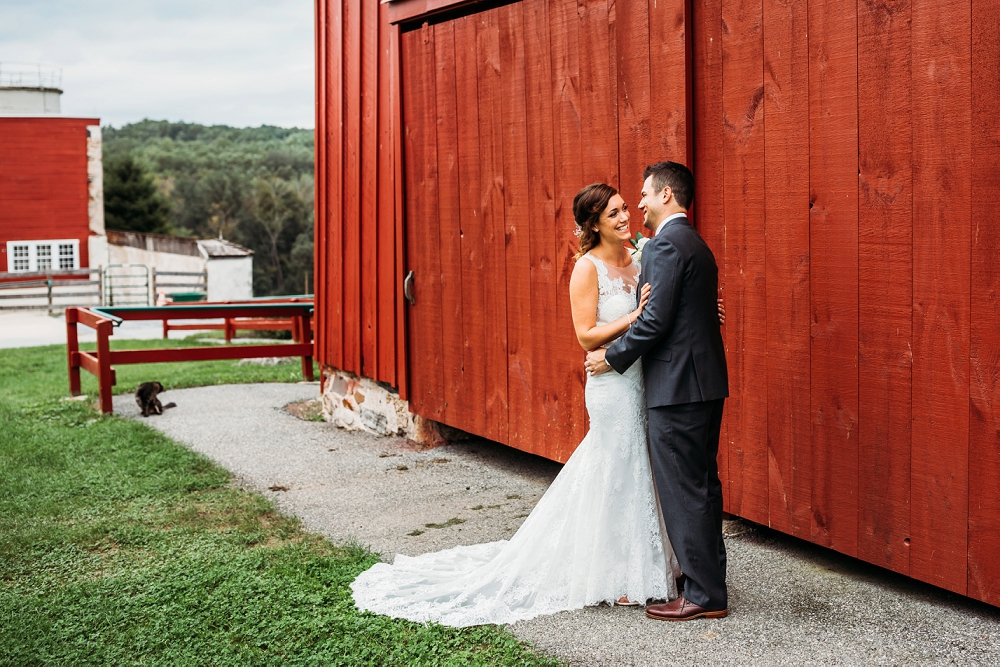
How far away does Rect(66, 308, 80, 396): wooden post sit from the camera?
9852 mm

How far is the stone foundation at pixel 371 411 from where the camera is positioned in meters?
7.47

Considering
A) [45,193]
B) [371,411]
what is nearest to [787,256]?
[371,411]

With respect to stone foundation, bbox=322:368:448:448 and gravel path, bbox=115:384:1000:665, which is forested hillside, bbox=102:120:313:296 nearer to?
stone foundation, bbox=322:368:448:448

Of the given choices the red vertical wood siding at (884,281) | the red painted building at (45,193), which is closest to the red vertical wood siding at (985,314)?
the red vertical wood siding at (884,281)

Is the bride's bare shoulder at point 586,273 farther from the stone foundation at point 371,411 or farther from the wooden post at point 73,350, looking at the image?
the wooden post at point 73,350

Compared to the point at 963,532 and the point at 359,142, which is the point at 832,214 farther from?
the point at 359,142

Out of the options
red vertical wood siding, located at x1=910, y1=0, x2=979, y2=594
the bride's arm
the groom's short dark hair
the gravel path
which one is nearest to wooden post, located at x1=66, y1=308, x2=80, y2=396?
the gravel path

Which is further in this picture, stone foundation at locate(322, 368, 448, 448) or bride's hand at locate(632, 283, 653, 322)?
stone foundation at locate(322, 368, 448, 448)

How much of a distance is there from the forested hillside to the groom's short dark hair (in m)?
47.3

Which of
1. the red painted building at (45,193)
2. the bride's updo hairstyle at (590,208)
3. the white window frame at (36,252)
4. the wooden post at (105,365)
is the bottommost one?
the wooden post at (105,365)

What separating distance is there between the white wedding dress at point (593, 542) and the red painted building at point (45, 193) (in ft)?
103

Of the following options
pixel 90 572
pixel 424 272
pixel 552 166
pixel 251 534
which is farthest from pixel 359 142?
pixel 90 572

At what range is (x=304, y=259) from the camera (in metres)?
62.1

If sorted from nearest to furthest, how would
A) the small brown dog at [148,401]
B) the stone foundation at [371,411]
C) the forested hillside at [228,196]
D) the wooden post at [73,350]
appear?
the stone foundation at [371,411] < the small brown dog at [148,401] < the wooden post at [73,350] < the forested hillside at [228,196]
